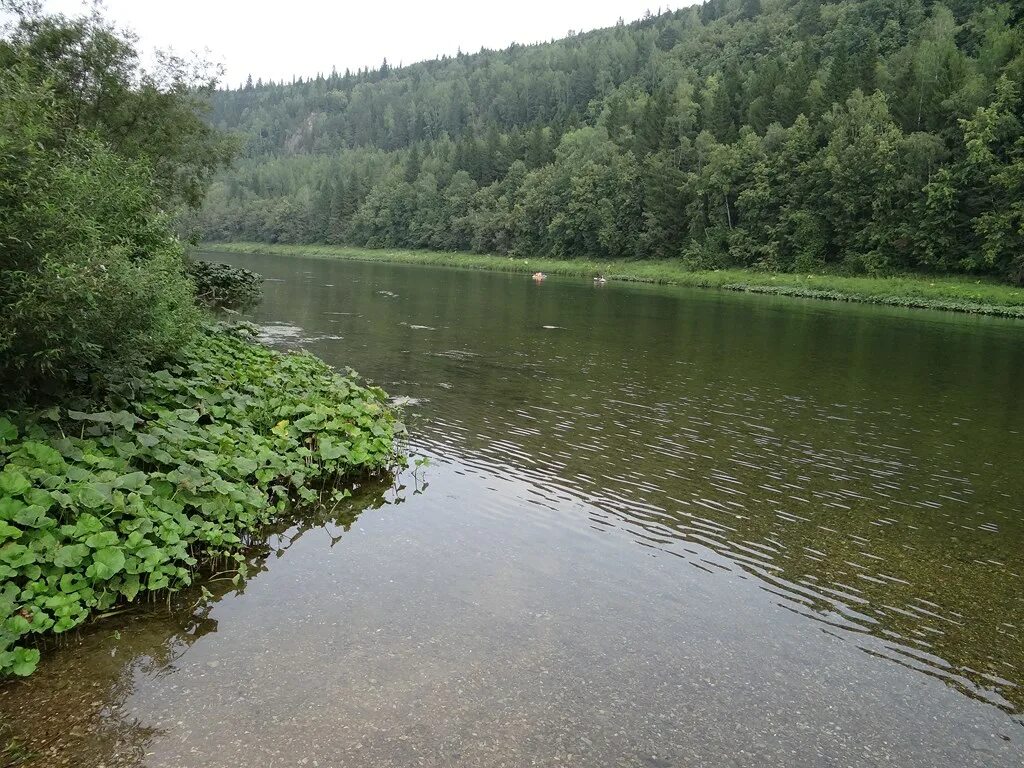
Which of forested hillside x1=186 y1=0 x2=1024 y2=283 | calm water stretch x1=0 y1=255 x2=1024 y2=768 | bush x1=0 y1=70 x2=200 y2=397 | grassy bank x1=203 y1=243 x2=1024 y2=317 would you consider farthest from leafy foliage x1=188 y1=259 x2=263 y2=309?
grassy bank x1=203 y1=243 x2=1024 y2=317

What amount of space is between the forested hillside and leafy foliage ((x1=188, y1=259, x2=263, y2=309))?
313 inches

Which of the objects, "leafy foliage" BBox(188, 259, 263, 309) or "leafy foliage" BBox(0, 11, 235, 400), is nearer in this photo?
"leafy foliage" BBox(0, 11, 235, 400)

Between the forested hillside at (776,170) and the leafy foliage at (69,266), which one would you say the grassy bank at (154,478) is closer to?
the leafy foliage at (69,266)

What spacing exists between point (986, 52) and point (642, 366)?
7981cm

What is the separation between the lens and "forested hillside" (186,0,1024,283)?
214ft

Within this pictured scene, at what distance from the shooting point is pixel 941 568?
9.77 m

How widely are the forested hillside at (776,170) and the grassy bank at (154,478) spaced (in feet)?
109

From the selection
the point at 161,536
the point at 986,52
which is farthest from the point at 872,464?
the point at 986,52

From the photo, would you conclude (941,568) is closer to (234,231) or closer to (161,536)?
(161,536)

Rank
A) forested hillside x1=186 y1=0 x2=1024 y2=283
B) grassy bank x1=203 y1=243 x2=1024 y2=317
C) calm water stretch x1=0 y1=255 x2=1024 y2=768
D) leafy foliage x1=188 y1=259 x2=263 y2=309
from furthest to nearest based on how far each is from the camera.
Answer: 1. forested hillside x1=186 y1=0 x2=1024 y2=283
2. grassy bank x1=203 y1=243 x2=1024 y2=317
3. leafy foliage x1=188 y1=259 x2=263 y2=309
4. calm water stretch x1=0 y1=255 x2=1024 y2=768

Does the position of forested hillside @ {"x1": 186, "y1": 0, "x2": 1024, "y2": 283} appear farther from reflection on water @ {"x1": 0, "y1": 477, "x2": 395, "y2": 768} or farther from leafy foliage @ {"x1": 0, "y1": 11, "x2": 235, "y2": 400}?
reflection on water @ {"x1": 0, "y1": 477, "x2": 395, "y2": 768}

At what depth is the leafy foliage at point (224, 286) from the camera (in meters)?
31.0

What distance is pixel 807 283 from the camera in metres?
69.8

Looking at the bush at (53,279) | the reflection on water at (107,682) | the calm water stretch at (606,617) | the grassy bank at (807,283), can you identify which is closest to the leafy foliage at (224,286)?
the calm water stretch at (606,617)
